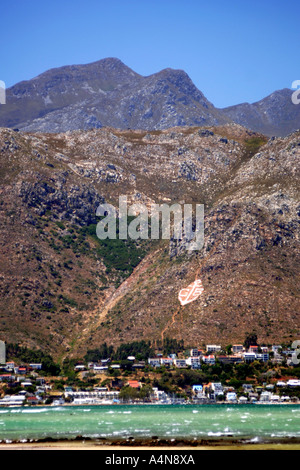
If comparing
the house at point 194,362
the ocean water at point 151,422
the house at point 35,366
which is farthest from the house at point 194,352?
the house at point 35,366

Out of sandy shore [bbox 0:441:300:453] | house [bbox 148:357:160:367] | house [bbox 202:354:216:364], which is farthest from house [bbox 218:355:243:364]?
sandy shore [bbox 0:441:300:453]

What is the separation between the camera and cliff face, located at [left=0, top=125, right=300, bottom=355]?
113000 millimetres

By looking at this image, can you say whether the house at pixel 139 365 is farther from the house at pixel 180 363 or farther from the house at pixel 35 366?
the house at pixel 35 366

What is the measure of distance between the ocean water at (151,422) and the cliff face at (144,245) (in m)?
20.4

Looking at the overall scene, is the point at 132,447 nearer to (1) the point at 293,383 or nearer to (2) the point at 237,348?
(1) the point at 293,383

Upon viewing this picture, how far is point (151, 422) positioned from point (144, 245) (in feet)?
275

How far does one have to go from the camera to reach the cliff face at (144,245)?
→ 113000 mm

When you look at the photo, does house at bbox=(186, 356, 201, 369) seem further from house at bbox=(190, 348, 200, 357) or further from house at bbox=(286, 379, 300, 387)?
house at bbox=(286, 379, 300, 387)

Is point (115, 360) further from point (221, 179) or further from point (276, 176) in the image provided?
point (221, 179)

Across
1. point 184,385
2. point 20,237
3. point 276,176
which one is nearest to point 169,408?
point 184,385

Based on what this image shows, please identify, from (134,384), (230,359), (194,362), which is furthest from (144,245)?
(230,359)

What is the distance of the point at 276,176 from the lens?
145250mm

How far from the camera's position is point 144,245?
154750 mm

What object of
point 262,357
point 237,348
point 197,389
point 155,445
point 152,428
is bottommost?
point 197,389
